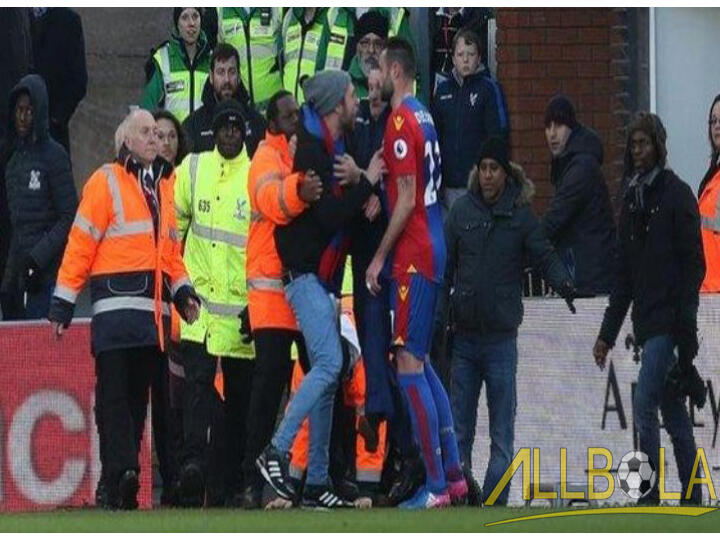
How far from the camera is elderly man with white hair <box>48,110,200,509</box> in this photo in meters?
16.6

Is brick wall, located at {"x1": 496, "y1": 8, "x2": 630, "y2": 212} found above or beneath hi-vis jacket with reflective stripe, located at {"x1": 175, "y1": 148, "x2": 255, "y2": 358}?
above

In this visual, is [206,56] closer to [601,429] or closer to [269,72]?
[269,72]

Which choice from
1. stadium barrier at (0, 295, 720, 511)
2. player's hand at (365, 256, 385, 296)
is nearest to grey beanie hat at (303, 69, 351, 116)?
player's hand at (365, 256, 385, 296)

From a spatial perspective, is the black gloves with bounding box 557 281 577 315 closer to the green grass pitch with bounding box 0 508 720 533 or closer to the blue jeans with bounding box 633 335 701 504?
the blue jeans with bounding box 633 335 701 504

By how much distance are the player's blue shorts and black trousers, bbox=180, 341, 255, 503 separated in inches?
58.7

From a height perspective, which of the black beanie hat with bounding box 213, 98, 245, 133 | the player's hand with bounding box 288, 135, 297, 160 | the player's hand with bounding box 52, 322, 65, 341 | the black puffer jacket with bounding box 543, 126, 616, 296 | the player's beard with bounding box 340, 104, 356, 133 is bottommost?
the player's hand with bounding box 52, 322, 65, 341

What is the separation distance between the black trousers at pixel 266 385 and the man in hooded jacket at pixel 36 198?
2967 mm

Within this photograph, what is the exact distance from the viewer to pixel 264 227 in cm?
1659

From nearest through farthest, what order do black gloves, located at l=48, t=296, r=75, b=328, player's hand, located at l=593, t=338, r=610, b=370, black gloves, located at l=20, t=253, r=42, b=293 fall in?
black gloves, located at l=48, t=296, r=75, b=328 < player's hand, located at l=593, t=338, r=610, b=370 < black gloves, located at l=20, t=253, r=42, b=293

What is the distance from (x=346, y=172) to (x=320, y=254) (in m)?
0.46

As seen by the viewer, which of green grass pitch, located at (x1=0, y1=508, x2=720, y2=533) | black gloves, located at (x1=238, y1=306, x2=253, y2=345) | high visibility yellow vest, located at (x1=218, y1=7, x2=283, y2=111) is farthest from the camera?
high visibility yellow vest, located at (x1=218, y1=7, x2=283, y2=111)

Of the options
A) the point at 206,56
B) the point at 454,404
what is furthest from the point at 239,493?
the point at 206,56

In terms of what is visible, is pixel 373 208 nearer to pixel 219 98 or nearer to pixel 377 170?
pixel 377 170

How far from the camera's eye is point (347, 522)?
49.3ft
